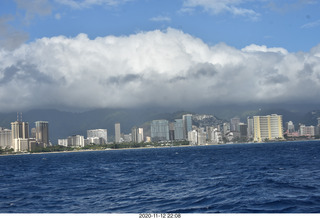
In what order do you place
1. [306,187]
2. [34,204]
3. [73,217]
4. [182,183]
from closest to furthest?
[73,217]
[34,204]
[306,187]
[182,183]

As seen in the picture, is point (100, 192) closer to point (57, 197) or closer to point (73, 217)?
point (57, 197)

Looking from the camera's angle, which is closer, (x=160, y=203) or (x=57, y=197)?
(x=160, y=203)

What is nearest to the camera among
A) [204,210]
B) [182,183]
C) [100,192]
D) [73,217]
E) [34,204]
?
[73,217]

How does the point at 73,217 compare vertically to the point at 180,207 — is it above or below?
above

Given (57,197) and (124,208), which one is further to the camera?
(57,197)

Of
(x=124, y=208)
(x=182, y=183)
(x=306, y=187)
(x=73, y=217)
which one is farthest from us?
(x=182, y=183)

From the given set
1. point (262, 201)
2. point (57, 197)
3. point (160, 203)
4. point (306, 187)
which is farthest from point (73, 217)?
point (306, 187)

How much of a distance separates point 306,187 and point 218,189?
888 cm

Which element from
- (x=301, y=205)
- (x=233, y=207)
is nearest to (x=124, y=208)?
(x=233, y=207)

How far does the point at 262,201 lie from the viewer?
1283 inches

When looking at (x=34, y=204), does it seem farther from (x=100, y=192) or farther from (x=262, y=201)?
(x=262, y=201)

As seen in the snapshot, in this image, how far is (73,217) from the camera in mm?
16719

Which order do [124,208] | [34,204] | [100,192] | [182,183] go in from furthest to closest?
[182,183]
[100,192]
[34,204]
[124,208]

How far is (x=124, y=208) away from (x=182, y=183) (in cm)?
1714
